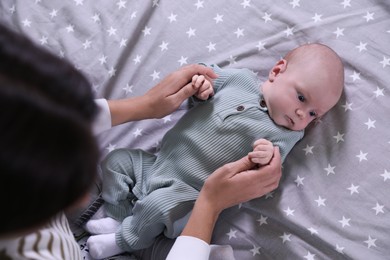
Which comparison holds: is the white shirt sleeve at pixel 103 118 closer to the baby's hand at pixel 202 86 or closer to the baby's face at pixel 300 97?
the baby's hand at pixel 202 86

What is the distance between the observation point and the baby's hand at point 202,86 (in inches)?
42.2

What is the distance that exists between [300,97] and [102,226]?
0.62 meters

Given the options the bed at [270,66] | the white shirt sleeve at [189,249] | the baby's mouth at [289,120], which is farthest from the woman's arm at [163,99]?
the white shirt sleeve at [189,249]

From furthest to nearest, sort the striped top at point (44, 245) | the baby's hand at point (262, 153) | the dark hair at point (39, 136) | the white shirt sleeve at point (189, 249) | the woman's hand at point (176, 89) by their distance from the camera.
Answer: the woman's hand at point (176, 89), the baby's hand at point (262, 153), the white shirt sleeve at point (189, 249), the striped top at point (44, 245), the dark hair at point (39, 136)

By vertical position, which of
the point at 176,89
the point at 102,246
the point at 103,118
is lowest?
the point at 102,246

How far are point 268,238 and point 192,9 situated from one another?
704mm

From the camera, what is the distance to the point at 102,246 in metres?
1.07

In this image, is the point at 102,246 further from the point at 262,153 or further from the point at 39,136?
the point at 39,136

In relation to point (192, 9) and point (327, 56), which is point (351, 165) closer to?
point (327, 56)

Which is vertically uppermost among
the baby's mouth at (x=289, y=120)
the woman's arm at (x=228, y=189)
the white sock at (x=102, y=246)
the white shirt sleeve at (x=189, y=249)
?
the baby's mouth at (x=289, y=120)

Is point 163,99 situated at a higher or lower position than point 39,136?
lower

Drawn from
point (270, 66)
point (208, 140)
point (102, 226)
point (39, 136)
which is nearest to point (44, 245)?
point (39, 136)

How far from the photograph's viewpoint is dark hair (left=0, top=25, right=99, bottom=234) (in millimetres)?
458

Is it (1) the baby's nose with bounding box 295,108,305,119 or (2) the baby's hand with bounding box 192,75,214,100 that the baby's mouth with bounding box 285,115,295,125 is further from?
(2) the baby's hand with bounding box 192,75,214,100
